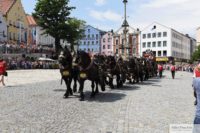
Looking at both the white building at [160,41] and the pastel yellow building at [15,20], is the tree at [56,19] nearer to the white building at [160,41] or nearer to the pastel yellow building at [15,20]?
the pastel yellow building at [15,20]

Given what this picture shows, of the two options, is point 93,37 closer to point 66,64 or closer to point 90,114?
point 66,64

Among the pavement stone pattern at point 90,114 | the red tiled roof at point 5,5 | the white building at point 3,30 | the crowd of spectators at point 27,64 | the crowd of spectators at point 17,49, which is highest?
the red tiled roof at point 5,5

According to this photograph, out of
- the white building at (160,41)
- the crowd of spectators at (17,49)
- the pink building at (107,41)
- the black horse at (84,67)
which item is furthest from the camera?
the pink building at (107,41)

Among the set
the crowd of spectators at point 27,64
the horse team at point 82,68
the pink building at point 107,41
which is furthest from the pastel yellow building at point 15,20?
the horse team at point 82,68

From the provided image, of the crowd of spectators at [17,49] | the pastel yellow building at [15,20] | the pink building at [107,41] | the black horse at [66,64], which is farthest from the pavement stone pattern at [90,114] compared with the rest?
the pink building at [107,41]

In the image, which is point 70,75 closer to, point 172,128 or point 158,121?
point 158,121

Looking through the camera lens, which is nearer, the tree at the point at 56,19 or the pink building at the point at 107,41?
the tree at the point at 56,19

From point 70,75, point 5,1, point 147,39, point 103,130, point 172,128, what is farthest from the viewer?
point 147,39

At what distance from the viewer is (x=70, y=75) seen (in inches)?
653

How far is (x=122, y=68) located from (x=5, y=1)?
62380 millimetres

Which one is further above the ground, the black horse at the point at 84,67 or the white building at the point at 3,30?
the white building at the point at 3,30

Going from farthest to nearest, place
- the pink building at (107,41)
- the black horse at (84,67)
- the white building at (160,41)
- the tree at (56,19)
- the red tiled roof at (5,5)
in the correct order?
the pink building at (107,41), the white building at (160,41), the red tiled roof at (5,5), the tree at (56,19), the black horse at (84,67)

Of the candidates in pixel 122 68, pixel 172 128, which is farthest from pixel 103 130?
pixel 122 68

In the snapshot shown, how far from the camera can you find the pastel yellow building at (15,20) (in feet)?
255
